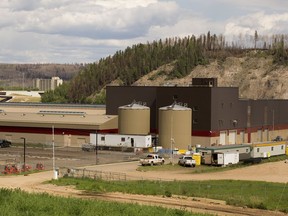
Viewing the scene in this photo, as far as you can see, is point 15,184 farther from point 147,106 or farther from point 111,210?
point 147,106

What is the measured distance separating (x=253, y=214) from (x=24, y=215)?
14690 mm

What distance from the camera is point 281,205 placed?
138 feet

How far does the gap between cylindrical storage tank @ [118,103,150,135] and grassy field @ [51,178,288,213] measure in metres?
41.8

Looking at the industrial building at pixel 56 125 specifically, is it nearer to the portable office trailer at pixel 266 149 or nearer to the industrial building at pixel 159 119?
the industrial building at pixel 159 119

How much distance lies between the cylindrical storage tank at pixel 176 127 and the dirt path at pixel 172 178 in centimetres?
1650

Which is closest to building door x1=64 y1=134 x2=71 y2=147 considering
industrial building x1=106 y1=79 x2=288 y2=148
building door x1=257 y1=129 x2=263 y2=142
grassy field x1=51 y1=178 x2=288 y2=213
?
industrial building x1=106 y1=79 x2=288 y2=148

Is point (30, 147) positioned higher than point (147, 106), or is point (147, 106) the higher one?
point (147, 106)

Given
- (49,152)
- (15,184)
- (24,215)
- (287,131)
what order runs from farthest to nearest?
(287,131) < (49,152) < (15,184) < (24,215)

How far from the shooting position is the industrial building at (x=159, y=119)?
93.6 m

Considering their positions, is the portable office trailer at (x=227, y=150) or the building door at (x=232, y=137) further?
the building door at (x=232, y=137)

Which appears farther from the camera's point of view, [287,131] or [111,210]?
[287,131]

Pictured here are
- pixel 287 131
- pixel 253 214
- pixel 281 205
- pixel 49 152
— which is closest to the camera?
pixel 253 214

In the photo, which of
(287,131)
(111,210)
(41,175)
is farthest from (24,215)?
(287,131)

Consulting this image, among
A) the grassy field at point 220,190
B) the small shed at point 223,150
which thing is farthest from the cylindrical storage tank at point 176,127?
the grassy field at point 220,190
